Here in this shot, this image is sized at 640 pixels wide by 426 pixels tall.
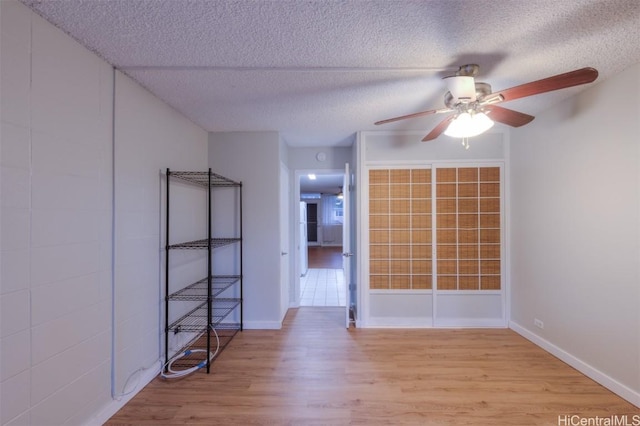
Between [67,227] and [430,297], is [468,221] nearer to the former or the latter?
[430,297]

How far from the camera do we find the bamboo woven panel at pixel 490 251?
321 centimetres

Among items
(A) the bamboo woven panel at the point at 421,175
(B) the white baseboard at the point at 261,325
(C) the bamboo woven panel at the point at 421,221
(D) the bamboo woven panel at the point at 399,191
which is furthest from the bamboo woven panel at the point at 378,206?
(B) the white baseboard at the point at 261,325

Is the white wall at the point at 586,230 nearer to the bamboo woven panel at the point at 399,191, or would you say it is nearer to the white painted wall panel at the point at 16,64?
the bamboo woven panel at the point at 399,191

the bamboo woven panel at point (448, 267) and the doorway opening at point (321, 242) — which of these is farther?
the doorway opening at point (321, 242)

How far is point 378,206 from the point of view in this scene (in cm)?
331

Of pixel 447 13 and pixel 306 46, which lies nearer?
pixel 447 13

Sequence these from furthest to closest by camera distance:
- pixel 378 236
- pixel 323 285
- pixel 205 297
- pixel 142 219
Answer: pixel 323 285, pixel 378 236, pixel 205 297, pixel 142 219

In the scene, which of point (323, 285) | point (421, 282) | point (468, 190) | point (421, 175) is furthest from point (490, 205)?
point (323, 285)

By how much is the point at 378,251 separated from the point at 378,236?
183 millimetres

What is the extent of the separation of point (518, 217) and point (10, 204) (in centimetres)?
408

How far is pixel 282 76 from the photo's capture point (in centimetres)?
198

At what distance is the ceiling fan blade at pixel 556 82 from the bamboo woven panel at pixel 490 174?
1774mm

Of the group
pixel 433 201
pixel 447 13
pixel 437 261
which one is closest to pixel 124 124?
pixel 447 13

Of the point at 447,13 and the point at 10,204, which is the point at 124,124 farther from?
the point at 447,13
